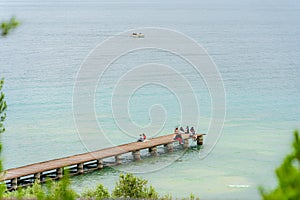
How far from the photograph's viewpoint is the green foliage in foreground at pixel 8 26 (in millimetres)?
7109

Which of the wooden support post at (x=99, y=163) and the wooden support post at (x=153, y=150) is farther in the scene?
the wooden support post at (x=153, y=150)

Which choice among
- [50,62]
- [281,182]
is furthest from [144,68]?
[281,182]

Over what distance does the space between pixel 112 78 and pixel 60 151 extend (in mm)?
23596

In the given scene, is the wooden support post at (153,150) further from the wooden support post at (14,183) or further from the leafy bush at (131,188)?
the leafy bush at (131,188)

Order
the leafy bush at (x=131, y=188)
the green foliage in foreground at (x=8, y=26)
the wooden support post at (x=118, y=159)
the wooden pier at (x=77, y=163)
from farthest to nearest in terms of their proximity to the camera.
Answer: the wooden support post at (x=118, y=159) → the wooden pier at (x=77, y=163) → the leafy bush at (x=131, y=188) → the green foliage in foreground at (x=8, y=26)

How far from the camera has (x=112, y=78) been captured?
5850 centimetres

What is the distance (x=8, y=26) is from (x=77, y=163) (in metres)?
22.3

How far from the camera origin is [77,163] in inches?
1143

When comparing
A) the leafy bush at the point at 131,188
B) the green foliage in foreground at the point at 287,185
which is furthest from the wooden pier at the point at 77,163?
the green foliage in foreground at the point at 287,185

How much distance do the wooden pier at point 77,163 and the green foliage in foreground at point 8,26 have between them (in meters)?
17.6

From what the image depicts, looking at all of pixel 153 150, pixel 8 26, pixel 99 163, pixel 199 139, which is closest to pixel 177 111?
pixel 199 139

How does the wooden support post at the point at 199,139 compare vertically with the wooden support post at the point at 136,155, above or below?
above

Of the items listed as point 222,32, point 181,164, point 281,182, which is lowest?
point 181,164

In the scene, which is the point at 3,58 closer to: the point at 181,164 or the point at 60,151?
the point at 60,151
